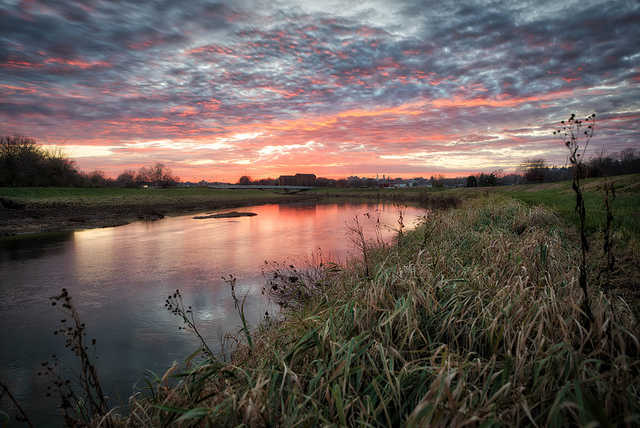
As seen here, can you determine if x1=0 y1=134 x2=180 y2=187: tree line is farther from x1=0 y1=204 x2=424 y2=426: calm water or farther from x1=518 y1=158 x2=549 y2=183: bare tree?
x1=518 y1=158 x2=549 y2=183: bare tree

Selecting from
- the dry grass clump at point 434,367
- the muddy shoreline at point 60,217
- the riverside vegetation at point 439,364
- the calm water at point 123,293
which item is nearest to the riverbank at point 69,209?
the muddy shoreline at point 60,217

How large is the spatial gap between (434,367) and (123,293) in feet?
28.0

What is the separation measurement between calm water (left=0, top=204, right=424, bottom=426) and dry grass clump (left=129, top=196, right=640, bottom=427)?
6.54ft

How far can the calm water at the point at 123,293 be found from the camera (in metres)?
5.14

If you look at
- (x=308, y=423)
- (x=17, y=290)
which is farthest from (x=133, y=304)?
(x=308, y=423)

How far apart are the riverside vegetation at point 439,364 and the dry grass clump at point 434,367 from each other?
16mm

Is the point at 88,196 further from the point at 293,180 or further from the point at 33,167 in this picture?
the point at 293,180

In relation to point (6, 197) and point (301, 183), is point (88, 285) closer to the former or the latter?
point (6, 197)

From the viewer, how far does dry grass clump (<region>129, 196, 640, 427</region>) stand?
223cm

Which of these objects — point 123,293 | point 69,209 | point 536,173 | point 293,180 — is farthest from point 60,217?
point 293,180

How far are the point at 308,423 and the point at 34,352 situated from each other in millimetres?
5938

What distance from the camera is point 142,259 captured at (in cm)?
1211

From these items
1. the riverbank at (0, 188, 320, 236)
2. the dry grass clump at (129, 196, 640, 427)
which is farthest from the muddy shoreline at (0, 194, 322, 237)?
the dry grass clump at (129, 196, 640, 427)

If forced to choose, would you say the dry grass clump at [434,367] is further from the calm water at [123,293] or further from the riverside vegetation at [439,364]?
the calm water at [123,293]
